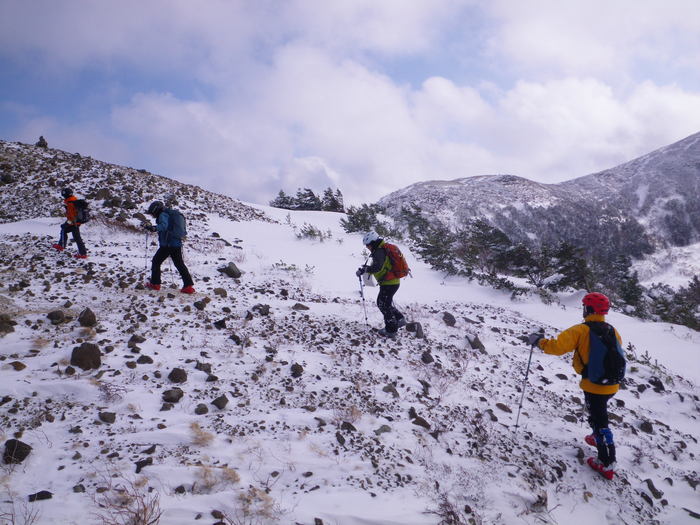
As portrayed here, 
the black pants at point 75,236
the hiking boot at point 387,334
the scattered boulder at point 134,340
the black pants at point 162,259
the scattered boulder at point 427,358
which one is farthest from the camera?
the black pants at point 75,236

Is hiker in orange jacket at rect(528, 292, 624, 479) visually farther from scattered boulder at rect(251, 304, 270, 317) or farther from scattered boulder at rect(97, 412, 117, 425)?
scattered boulder at rect(97, 412, 117, 425)

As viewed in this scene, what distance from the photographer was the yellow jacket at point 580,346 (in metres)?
4.40

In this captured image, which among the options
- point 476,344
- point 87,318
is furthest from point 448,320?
point 87,318

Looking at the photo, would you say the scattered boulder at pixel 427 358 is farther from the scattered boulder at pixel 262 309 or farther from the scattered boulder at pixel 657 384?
the scattered boulder at pixel 657 384

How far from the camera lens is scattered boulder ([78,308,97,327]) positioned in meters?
5.51

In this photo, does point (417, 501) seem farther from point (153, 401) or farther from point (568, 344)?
point (153, 401)

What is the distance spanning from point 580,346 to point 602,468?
1.54 meters

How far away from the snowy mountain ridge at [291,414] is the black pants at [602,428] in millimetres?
295

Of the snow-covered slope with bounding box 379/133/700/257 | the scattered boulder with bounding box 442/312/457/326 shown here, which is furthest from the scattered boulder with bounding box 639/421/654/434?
the snow-covered slope with bounding box 379/133/700/257

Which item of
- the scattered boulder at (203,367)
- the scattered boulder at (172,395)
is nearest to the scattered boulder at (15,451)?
the scattered boulder at (172,395)

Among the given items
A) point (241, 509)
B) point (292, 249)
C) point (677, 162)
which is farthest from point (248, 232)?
point (677, 162)

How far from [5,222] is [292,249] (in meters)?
9.90

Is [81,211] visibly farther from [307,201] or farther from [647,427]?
[307,201]

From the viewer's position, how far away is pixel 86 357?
4602 mm
